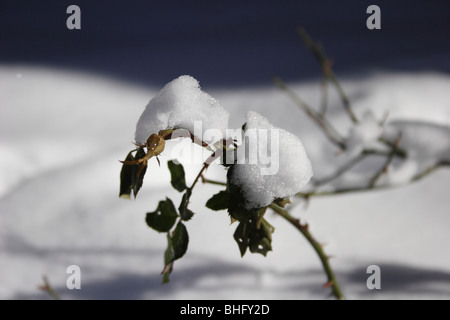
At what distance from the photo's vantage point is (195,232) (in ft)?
2.52

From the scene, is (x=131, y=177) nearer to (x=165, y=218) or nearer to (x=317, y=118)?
(x=165, y=218)

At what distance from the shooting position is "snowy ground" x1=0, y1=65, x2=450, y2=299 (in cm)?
62

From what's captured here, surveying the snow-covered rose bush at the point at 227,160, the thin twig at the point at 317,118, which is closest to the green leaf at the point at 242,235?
the snow-covered rose bush at the point at 227,160

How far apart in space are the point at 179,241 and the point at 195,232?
0.47m

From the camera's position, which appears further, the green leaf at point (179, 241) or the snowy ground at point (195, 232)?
the snowy ground at point (195, 232)

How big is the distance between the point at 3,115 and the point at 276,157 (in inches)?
52.6

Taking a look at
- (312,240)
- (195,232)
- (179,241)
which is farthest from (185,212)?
(195,232)

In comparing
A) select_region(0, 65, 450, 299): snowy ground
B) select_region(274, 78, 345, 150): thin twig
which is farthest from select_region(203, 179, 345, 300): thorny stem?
select_region(274, 78, 345, 150): thin twig

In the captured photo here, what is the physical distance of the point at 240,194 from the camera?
278 millimetres

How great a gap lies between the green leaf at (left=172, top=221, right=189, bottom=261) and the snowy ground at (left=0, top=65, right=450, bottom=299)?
0.30 m

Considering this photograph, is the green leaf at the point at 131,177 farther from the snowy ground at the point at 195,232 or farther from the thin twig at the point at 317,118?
the thin twig at the point at 317,118

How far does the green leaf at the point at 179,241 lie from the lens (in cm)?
30

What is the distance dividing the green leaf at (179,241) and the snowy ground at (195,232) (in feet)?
1.00
